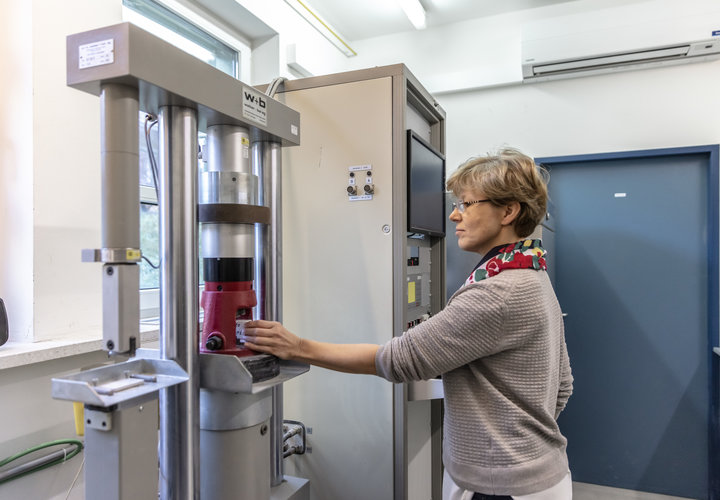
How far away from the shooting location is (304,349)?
1035 mm

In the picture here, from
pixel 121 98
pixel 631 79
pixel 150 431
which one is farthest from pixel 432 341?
pixel 631 79

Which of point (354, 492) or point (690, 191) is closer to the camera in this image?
point (354, 492)

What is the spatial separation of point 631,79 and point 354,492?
9.11ft

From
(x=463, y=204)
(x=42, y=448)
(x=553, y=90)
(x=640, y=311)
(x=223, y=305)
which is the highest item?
(x=553, y=90)

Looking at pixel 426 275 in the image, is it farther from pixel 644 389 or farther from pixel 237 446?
pixel 644 389

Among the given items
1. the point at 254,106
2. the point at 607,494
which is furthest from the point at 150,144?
the point at 607,494

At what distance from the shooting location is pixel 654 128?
286cm

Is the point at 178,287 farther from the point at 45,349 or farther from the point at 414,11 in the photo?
the point at 414,11

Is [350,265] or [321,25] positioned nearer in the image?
[350,265]

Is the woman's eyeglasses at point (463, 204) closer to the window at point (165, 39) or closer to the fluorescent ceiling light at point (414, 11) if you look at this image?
the window at point (165, 39)

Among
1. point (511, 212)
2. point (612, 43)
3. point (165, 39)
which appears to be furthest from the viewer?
point (612, 43)

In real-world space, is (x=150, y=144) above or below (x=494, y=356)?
above

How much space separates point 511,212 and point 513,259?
4.9 inches

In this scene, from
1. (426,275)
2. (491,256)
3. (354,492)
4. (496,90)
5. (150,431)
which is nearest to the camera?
(150,431)
